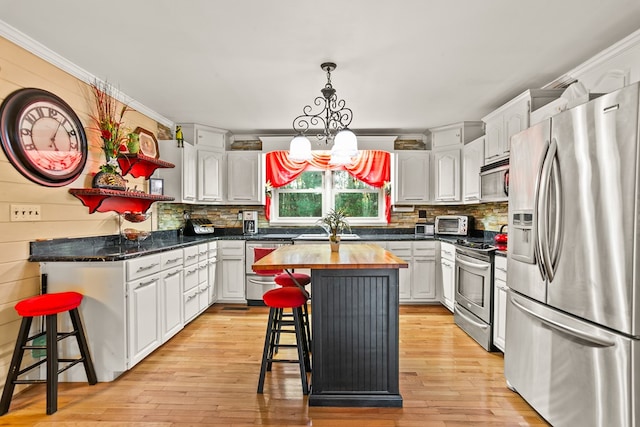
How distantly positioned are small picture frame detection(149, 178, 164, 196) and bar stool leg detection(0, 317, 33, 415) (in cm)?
209

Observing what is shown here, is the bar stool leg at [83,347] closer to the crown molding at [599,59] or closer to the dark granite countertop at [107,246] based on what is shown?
the dark granite countertop at [107,246]

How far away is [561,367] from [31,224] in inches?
139

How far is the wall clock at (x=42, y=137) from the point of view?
2223 mm

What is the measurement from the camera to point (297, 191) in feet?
16.7

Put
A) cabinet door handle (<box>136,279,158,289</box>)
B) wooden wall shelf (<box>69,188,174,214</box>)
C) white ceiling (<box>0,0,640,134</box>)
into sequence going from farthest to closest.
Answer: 1. wooden wall shelf (<box>69,188,174,214</box>)
2. cabinet door handle (<box>136,279,158,289</box>)
3. white ceiling (<box>0,0,640,134</box>)

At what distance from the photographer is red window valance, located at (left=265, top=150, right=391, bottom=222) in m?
4.73

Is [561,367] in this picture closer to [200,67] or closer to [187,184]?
[200,67]

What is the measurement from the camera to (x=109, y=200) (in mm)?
3096

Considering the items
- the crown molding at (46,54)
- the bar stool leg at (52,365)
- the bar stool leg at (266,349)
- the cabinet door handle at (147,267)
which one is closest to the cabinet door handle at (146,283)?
the cabinet door handle at (147,267)

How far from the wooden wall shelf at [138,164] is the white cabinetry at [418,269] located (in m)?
2.98

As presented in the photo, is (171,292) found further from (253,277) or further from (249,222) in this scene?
(249,222)

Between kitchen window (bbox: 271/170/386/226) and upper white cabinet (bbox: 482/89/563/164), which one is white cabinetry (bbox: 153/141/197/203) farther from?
upper white cabinet (bbox: 482/89/563/164)

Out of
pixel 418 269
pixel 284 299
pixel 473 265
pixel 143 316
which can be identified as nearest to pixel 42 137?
pixel 143 316

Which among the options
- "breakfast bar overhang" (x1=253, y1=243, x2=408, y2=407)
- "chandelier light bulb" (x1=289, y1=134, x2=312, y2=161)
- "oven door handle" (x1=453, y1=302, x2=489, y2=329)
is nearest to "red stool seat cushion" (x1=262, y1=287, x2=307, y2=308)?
"breakfast bar overhang" (x1=253, y1=243, x2=408, y2=407)
